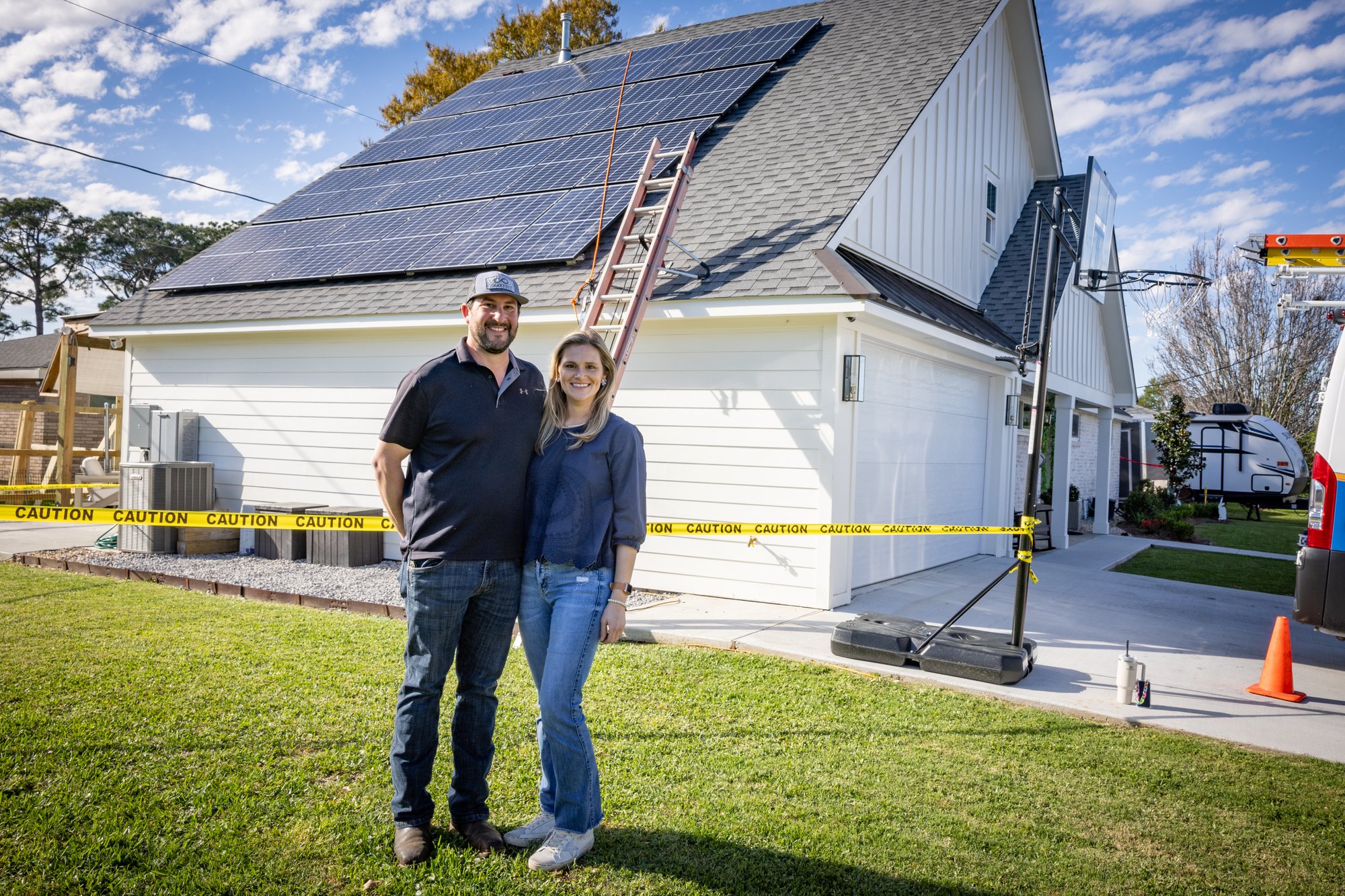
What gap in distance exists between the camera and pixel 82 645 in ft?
19.2

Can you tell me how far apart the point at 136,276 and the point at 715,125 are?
51374mm

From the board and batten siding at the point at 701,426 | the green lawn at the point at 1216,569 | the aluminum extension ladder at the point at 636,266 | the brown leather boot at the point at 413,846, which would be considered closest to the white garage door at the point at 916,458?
the board and batten siding at the point at 701,426

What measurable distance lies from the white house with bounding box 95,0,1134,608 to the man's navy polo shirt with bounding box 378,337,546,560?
15.5ft

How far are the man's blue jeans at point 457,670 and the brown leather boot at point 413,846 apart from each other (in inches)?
1.2

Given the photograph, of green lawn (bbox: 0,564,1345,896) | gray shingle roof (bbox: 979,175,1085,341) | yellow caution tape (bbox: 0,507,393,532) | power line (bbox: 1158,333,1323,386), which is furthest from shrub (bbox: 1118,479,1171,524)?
yellow caution tape (bbox: 0,507,393,532)

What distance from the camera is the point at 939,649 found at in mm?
5887

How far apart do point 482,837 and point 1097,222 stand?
1461 cm

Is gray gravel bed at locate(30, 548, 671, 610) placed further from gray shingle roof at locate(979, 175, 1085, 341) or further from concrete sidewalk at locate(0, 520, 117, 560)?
gray shingle roof at locate(979, 175, 1085, 341)

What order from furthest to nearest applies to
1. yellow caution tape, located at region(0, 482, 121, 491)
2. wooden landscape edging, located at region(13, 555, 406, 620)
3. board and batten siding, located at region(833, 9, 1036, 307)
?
board and batten siding, located at region(833, 9, 1036, 307) < wooden landscape edging, located at region(13, 555, 406, 620) < yellow caution tape, located at region(0, 482, 121, 491)

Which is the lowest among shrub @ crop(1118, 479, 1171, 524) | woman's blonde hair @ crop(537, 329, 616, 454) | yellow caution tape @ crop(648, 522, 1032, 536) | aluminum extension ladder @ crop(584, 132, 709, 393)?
shrub @ crop(1118, 479, 1171, 524)

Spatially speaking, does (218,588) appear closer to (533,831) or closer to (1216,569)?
(533,831)

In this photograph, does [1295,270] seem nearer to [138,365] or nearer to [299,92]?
[138,365]

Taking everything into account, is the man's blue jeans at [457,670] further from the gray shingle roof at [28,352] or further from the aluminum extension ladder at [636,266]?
the gray shingle roof at [28,352]

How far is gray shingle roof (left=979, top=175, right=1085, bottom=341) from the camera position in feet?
39.5
